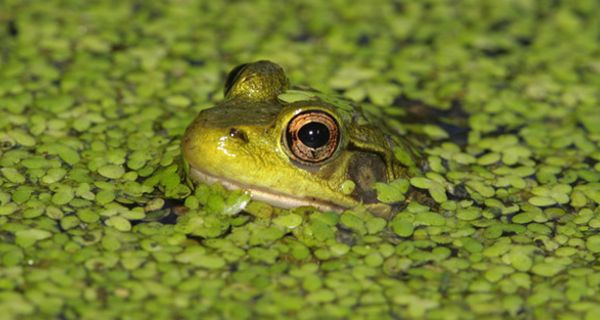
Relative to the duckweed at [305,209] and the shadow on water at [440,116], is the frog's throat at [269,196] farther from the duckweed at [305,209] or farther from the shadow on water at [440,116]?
the shadow on water at [440,116]

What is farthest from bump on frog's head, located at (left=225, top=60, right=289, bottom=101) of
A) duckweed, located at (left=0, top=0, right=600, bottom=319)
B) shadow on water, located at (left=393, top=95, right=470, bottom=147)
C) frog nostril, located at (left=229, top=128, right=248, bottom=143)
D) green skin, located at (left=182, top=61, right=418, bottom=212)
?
shadow on water, located at (left=393, top=95, right=470, bottom=147)

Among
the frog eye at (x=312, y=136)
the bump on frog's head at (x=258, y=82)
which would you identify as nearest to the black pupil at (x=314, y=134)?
the frog eye at (x=312, y=136)

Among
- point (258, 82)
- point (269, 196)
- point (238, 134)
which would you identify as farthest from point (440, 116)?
point (238, 134)

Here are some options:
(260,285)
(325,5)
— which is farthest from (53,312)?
(325,5)

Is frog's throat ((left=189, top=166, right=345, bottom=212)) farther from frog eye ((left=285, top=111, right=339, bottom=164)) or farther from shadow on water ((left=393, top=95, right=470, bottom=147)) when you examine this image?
shadow on water ((left=393, top=95, right=470, bottom=147))

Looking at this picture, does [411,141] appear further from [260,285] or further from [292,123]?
[260,285]

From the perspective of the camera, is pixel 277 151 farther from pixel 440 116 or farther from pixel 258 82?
pixel 440 116
